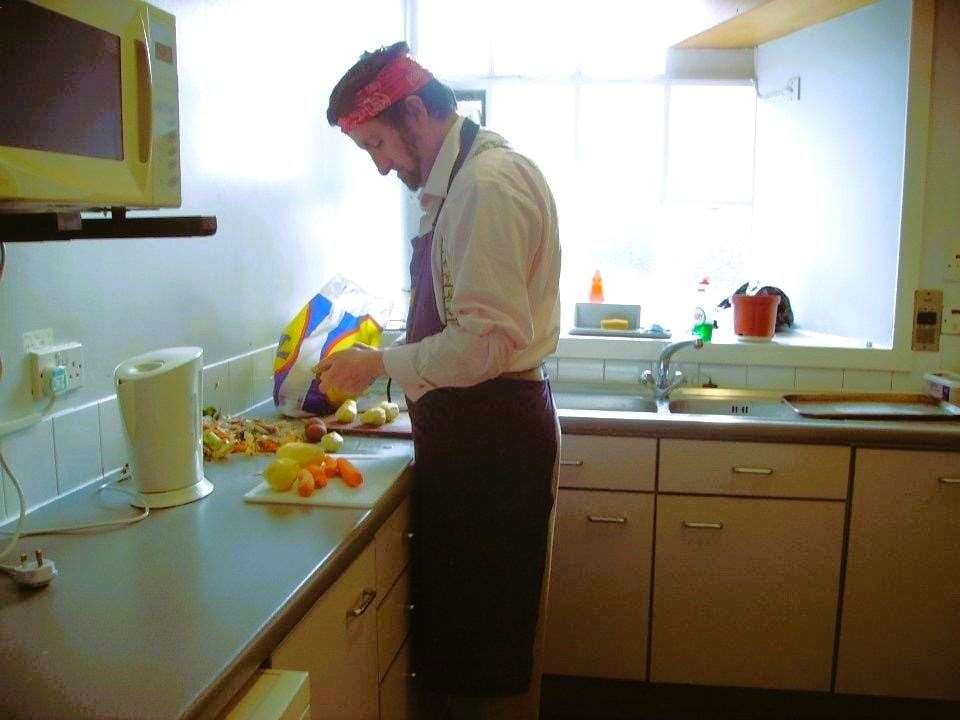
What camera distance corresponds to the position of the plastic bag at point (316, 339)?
1.94m

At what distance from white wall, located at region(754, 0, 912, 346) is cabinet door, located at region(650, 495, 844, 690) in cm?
78

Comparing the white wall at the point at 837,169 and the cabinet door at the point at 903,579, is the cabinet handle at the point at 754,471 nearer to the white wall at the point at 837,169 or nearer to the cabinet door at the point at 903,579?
the cabinet door at the point at 903,579

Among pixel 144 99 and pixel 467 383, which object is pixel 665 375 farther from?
pixel 144 99

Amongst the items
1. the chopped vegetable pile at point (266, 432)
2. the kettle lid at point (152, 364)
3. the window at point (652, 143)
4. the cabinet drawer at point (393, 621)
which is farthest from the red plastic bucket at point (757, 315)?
the kettle lid at point (152, 364)

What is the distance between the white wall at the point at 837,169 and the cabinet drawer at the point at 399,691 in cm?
180

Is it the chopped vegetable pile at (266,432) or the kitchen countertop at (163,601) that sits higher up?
the chopped vegetable pile at (266,432)

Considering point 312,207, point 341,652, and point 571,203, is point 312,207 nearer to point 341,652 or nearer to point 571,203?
point 571,203

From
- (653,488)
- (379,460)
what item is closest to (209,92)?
(379,460)

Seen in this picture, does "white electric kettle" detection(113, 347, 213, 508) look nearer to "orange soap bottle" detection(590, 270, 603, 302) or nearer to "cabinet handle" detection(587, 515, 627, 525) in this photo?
"cabinet handle" detection(587, 515, 627, 525)

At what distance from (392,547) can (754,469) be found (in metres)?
1.09

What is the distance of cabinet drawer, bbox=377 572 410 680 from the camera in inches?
57.9

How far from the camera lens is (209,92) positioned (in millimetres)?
1771

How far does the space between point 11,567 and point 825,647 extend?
6.45 ft

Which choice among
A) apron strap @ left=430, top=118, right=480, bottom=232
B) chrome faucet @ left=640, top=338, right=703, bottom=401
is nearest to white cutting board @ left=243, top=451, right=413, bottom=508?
apron strap @ left=430, top=118, right=480, bottom=232
